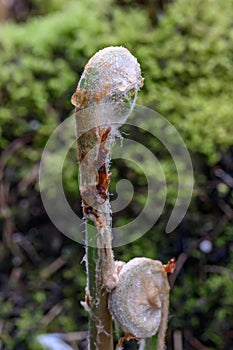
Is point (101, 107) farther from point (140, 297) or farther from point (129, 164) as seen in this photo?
point (129, 164)

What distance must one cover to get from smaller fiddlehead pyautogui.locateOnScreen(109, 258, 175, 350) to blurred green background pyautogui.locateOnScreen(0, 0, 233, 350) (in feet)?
1.21

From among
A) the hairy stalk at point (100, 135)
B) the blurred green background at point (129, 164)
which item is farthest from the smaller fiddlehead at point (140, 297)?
Answer: the blurred green background at point (129, 164)

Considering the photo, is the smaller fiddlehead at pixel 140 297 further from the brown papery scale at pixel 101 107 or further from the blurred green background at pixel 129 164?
the blurred green background at pixel 129 164

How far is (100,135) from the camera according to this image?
472 mm

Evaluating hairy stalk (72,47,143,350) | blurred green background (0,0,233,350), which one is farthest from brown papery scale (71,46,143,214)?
blurred green background (0,0,233,350)

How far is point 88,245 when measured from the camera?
52 centimetres

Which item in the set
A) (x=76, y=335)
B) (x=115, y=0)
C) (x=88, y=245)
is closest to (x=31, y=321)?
(x=76, y=335)

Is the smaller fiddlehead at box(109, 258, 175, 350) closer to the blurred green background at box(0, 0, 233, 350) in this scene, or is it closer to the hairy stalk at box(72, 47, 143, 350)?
the hairy stalk at box(72, 47, 143, 350)

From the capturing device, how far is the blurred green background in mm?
925

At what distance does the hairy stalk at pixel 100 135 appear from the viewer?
466mm

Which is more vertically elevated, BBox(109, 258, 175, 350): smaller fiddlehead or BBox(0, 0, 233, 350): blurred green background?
BBox(0, 0, 233, 350): blurred green background

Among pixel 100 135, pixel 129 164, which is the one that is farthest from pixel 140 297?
pixel 129 164

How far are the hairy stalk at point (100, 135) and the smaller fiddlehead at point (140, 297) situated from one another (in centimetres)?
1

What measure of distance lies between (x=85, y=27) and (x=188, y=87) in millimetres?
280
